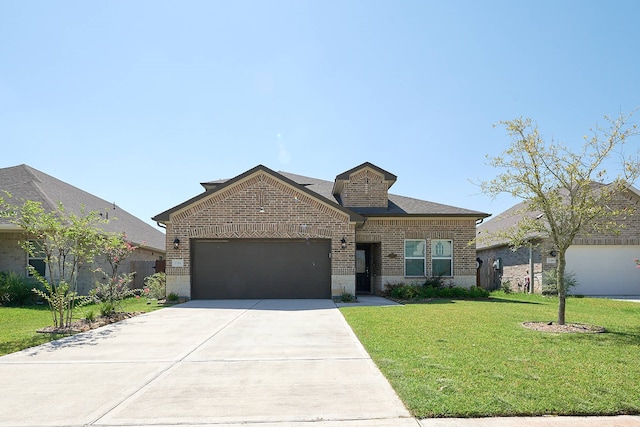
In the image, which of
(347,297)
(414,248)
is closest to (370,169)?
(414,248)

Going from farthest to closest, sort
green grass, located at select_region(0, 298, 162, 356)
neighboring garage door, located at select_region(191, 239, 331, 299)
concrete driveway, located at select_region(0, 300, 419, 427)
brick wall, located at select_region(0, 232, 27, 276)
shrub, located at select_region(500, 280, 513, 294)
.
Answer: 1. shrub, located at select_region(500, 280, 513, 294)
2. brick wall, located at select_region(0, 232, 27, 276)
3. neighboring garage door, located at select_region(191, 239, 331, 299)
4. green grass, located at select_region(0, 298, 162, 356)
5. concrete driveway, located at select_region(0, 300, 419, 427)

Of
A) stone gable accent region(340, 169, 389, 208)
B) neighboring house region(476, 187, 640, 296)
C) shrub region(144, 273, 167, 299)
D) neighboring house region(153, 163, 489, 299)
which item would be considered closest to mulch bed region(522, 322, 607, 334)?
neighboring house region(153, 163, 489, 299)

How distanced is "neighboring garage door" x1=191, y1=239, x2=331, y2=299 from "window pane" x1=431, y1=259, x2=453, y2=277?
4.85 meters

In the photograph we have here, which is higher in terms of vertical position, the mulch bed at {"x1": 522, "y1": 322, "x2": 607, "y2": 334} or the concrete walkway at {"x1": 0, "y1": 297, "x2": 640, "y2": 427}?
the concrete walkway at {"x1": 0, "y1": 297, "x2": 640, "y2": 427}

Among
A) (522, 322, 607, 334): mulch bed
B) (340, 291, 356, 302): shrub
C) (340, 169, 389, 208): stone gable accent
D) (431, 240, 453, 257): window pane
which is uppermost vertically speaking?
(340, 169, 389, 208): stone gable accent

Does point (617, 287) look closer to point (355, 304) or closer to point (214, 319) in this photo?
point (355, 304)

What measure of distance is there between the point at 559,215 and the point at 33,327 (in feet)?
41.6

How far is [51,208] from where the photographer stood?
679 inches

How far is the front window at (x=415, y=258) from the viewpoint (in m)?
18.6

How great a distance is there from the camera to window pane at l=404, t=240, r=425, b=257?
61.2 feet

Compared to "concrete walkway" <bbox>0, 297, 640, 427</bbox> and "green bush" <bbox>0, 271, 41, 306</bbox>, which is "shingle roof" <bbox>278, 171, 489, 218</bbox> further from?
"green bush" <bbox>0, 271, 41, 306</bbox>

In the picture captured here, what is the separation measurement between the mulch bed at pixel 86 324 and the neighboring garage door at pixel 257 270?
375cm

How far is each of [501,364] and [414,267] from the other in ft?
40.6

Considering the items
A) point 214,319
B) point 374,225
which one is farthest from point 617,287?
point 214,319
